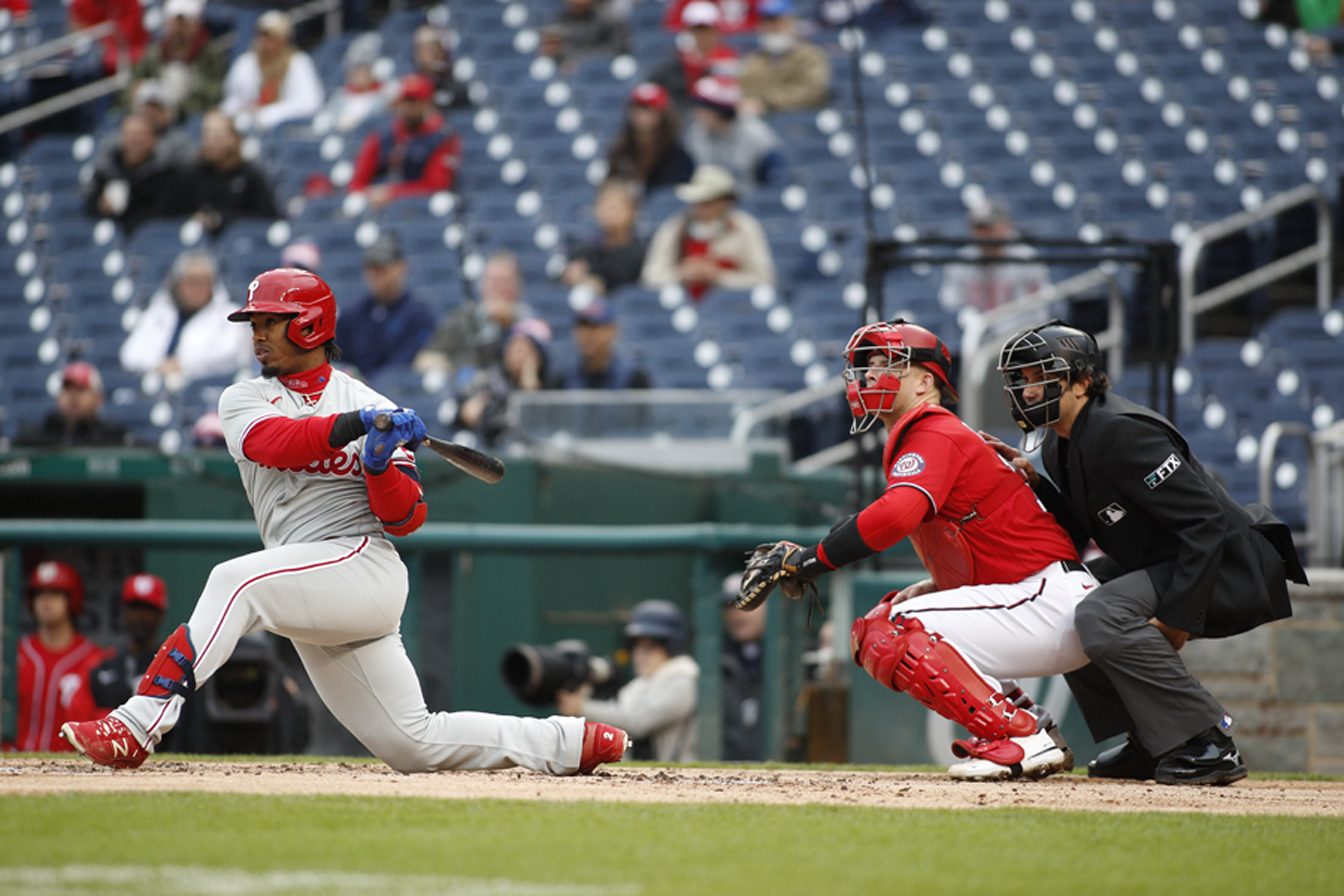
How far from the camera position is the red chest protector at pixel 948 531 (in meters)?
4.28

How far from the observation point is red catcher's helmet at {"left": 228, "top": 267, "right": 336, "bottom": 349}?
13.2 ft

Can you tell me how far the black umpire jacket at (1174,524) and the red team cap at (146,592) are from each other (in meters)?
3.79

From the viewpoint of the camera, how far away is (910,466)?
4.14 m

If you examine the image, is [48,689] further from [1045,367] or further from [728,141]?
[728,141]

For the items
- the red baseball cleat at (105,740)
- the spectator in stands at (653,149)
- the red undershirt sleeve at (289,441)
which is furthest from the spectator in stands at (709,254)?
the red baseball cleat at (105,740)

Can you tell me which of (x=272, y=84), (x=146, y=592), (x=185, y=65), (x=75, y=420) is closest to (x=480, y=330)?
(x=75, y=420)

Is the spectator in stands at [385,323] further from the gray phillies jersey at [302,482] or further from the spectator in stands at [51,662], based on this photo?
the gray phillies jersey at [302,482]

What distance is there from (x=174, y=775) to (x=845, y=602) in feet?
10.9

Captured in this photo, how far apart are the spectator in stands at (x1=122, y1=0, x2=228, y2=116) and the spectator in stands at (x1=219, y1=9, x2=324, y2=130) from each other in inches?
4.7

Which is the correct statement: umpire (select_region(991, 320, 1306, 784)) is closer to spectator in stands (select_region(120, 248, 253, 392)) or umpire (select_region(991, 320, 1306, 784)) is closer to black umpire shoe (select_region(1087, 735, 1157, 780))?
black umpire shoe (select_region(1087, 735, 1157, 780))

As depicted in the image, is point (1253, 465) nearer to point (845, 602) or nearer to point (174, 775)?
point (845, 602)

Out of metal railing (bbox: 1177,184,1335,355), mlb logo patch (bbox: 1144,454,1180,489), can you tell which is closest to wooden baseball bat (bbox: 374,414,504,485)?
mlb logo patch (bbox: 1144,454,1180,489)

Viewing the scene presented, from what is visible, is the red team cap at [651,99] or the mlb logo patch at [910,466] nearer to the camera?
the mlb logo patch at [910,466]

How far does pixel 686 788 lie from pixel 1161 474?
4.88ft
